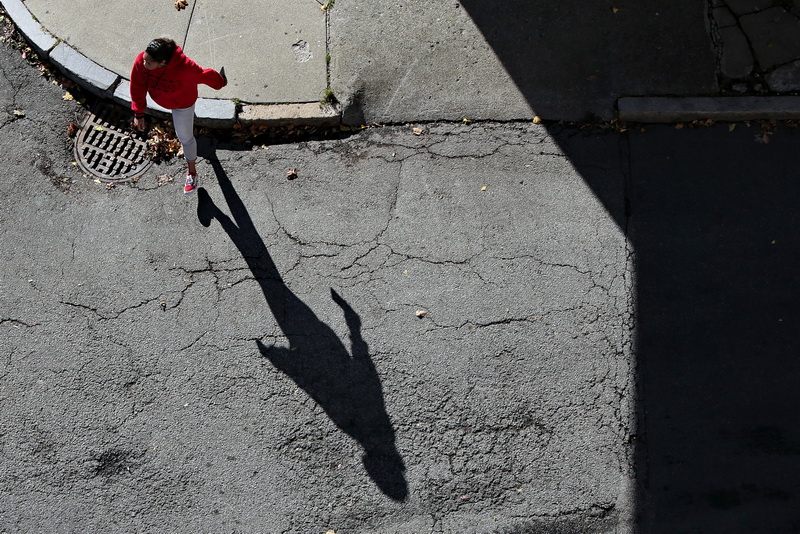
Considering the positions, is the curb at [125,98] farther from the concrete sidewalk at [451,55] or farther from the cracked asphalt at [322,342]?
the cracked asphalt at [322,342]

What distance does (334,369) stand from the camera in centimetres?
560

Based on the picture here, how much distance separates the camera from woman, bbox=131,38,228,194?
5039 millimetres

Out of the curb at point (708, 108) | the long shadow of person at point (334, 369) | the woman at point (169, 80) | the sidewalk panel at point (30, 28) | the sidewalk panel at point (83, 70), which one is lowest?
the long shadow of person at point (334, 369)

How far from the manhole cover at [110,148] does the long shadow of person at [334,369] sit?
1422 millimetres

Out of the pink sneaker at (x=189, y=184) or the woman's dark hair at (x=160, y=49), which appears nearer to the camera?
the woman's dark hair at (x=160, y=49)

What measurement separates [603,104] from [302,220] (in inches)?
124

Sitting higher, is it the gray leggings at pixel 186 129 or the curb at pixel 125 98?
the curb at pixel 125 98

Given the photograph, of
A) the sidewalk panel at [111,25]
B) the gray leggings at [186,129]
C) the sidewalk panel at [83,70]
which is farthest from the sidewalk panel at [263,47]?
the sidewalk panel at [83,70]

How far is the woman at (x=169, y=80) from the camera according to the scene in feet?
16.5

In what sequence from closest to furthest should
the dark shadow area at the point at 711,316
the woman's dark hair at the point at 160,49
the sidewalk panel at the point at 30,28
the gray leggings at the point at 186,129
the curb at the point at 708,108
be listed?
the woman's dark hair at the point at 160,49, the dark shadow area at the point at 711,316, the gray leggings at the point at 186,129, the curb at the point at 708,108, the sidewalk panel at the point at 30,28

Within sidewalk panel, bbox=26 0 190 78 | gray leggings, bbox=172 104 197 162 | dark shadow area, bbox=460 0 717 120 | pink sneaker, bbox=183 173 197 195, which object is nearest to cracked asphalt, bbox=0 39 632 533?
pink sneaker, bbox=183 173 197 195

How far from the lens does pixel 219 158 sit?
638 cm

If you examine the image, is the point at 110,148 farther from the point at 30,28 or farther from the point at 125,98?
the point at 30,28

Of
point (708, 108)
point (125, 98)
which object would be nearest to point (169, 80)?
point (125, 98)
